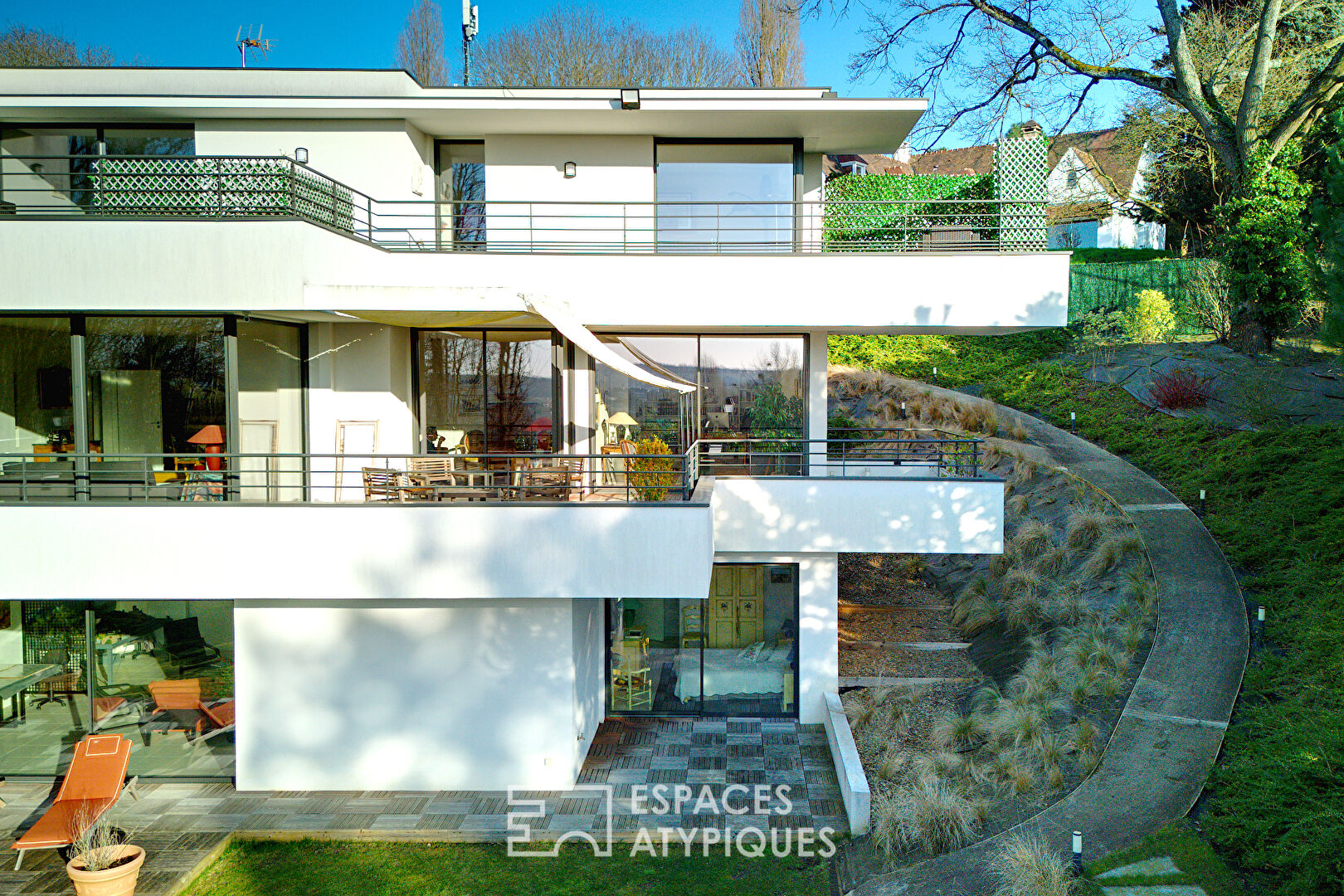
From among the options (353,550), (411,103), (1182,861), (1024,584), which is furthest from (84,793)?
(1024,584)

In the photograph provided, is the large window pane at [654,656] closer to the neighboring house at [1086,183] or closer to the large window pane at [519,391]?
the large window pane at [519,391]

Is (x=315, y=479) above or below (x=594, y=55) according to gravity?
below

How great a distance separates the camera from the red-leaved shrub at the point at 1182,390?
2084cm

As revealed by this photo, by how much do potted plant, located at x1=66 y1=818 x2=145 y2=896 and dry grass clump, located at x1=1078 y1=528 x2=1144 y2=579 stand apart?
15.2m

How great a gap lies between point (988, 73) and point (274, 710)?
19898 mm

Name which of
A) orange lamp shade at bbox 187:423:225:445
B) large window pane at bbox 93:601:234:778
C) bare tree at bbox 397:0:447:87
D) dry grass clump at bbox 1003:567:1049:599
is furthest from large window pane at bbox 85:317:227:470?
bare tree at bbox 397:0:447:87

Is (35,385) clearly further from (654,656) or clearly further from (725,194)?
(725,194)

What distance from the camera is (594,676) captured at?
45.5ft

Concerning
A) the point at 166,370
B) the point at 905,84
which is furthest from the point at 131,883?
the point at 905,84

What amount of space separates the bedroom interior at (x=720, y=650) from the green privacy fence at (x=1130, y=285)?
63.5 feet

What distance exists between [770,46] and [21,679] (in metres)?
29.1

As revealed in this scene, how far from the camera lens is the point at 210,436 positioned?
1181 cm

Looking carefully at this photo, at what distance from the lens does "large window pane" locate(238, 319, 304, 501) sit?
12.3 metres

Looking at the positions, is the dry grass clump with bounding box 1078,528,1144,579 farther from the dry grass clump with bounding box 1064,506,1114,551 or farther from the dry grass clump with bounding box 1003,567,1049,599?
the dry grass clump with bounding box 1003,567,1049,599
